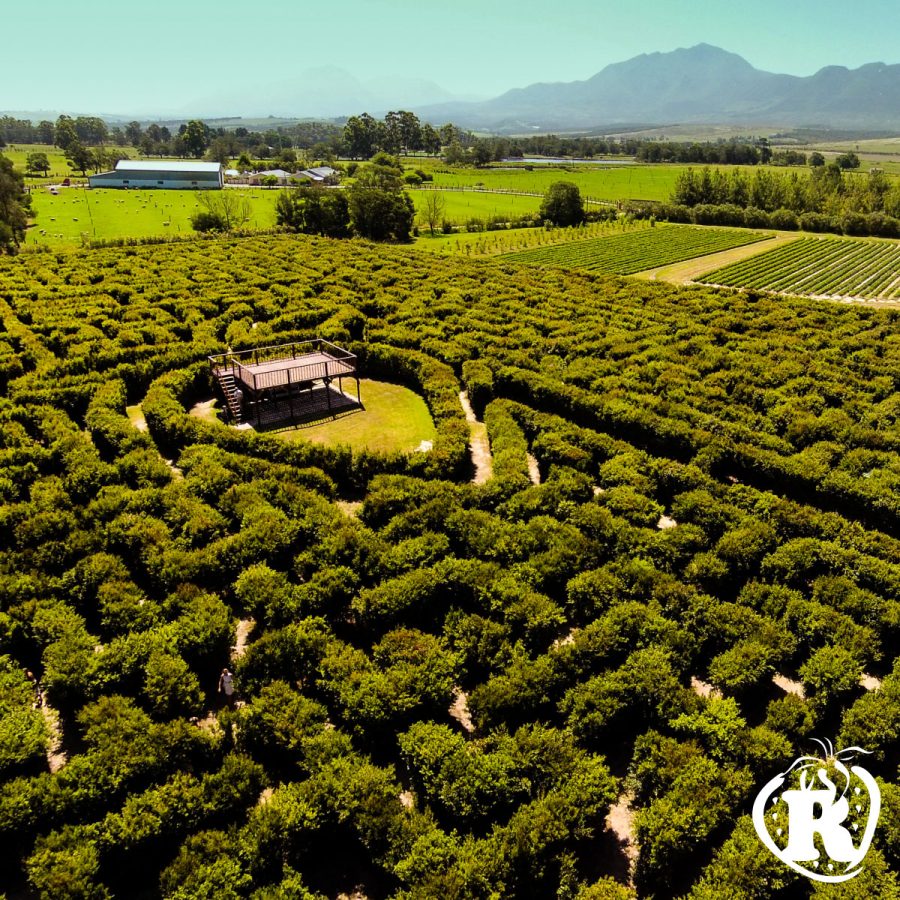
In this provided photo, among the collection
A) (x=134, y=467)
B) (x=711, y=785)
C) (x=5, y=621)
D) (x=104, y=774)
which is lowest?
(x=711, y=785)

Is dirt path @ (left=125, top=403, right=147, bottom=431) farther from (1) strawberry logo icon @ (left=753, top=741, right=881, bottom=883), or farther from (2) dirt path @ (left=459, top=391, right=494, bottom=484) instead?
(1) strawberry logo icon @ (left=753, top=741, right=881, bottom=883)

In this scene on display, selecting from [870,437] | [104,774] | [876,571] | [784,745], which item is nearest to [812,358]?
[870,437]

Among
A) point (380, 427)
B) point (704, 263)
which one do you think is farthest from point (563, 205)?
point (380, 427)

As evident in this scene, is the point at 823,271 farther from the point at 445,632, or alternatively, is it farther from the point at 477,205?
the point at 445,632

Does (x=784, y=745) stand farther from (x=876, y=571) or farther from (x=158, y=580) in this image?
(x=158, y=580)

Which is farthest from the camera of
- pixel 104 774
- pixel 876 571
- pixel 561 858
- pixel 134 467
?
pixel 134 467

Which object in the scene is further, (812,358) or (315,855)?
(812,358)
